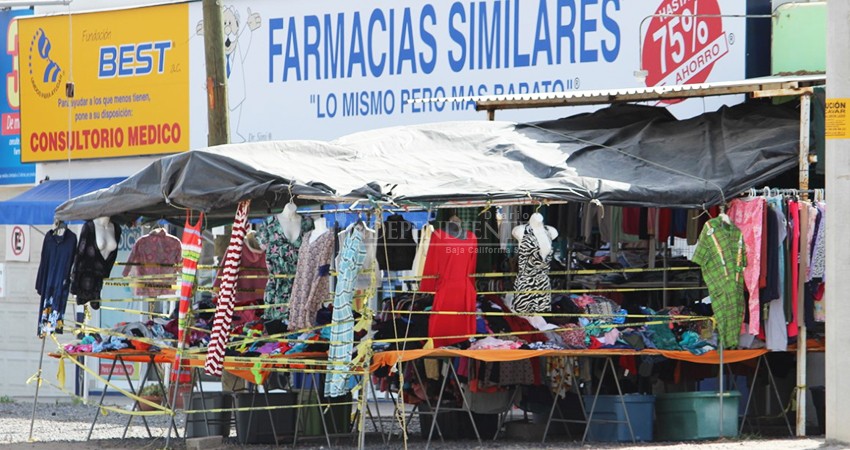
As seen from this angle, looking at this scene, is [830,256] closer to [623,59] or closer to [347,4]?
[623,59]

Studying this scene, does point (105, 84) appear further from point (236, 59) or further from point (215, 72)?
point (215, 72)

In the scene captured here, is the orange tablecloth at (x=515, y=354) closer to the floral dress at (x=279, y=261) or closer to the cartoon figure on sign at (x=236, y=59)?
the floral dress at (x=279, y=261)

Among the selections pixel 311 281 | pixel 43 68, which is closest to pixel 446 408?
pixel 311 281

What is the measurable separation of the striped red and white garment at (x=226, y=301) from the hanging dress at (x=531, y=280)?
8.41 feet

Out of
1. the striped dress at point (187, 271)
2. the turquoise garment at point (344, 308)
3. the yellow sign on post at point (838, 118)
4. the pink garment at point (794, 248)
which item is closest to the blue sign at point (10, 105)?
the striped dress at point (187, 271)

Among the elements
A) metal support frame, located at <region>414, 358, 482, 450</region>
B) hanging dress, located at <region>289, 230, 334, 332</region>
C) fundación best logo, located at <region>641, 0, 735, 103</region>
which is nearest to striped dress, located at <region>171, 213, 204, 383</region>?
hanging dress, located at <region>289, 230, 334, 332</region>

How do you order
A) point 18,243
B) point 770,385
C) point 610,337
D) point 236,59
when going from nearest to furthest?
point 610,337 → point 770,385 → point 236,59 → point 18,243

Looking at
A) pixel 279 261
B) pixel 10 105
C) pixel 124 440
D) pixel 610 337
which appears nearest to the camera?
pixel 610 337

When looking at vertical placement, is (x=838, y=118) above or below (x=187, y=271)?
above

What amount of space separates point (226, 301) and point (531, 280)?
9.16ft

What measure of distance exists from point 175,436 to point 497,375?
371 cm

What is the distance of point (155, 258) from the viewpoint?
15555 millimetres

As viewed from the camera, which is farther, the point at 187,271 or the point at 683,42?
the point at 683,42

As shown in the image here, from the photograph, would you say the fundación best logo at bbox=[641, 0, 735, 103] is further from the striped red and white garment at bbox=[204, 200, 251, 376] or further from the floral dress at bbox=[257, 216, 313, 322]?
the striped red and white garment at bbox=[204, 200, 251, 376]
